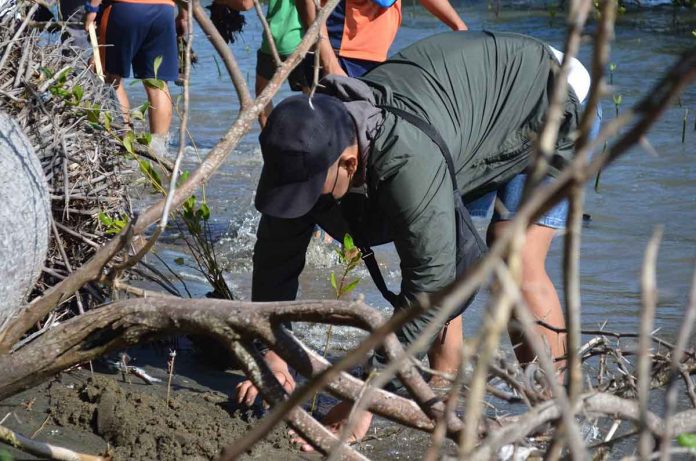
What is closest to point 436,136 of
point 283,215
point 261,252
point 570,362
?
point 283,215

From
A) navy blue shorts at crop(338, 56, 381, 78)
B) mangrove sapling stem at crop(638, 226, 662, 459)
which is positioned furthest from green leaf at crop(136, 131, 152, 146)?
mangrove sapling stem at crop(638, 226, 662, 459)

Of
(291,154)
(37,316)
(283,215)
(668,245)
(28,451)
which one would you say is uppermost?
(291,154)

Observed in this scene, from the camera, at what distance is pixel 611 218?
6742 mm

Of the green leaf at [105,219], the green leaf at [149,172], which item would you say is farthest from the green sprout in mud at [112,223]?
the green leaf at [149,172]

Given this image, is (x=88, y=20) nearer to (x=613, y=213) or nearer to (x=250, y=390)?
(x=250, y=390)

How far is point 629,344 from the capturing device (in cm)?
480

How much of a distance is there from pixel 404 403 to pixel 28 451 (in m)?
1.02

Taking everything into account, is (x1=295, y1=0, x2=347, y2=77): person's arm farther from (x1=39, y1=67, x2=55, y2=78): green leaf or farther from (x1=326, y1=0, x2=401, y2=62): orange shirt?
(x1=39, y1=67, x2=55, y2=78): green leaf

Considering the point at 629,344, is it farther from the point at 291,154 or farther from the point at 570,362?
the point at 570,362

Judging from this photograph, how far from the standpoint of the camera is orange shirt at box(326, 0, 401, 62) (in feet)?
18.0

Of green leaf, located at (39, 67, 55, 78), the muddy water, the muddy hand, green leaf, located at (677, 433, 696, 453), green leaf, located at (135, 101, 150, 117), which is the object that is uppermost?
green leaf, located at (39, 67, 55, 78)

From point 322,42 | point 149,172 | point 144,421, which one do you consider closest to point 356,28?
point 322,42

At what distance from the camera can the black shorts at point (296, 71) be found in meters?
5.33

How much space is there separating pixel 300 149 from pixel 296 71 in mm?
2894
